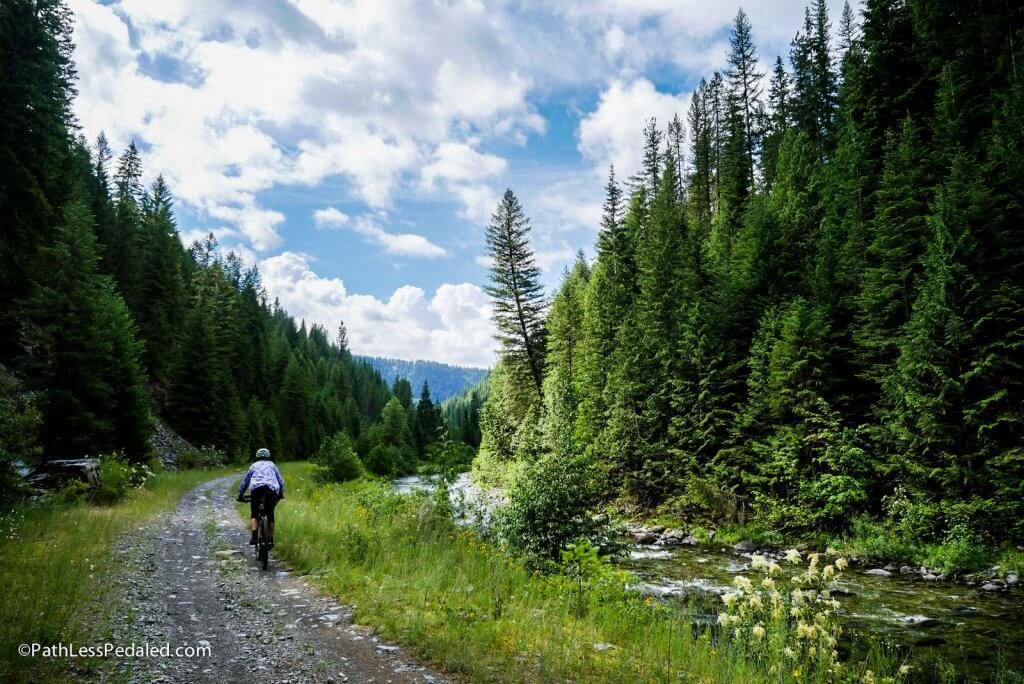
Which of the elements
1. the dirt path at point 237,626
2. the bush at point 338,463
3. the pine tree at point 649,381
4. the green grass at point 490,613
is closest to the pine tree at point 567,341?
the pine tree at point 649,381

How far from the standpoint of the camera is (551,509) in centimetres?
1082

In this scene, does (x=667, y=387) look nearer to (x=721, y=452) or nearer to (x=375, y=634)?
(x=721, y=452)

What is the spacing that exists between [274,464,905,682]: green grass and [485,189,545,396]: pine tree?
2260cm

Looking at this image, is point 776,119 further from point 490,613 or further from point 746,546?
point 490,613

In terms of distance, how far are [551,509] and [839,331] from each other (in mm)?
21314

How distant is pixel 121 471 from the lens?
18.8m

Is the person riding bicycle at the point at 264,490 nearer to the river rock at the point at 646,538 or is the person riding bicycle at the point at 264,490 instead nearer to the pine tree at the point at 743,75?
the river rock at the point at 646,538

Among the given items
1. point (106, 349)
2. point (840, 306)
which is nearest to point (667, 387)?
point (840, 306)

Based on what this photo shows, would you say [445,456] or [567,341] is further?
[567,341]

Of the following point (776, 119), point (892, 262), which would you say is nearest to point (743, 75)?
point (776, 119)

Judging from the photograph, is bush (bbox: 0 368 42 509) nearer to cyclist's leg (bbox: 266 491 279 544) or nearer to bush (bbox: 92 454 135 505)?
bush (bbox: 92 454 135 505)

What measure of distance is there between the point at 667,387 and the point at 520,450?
69.1 ft

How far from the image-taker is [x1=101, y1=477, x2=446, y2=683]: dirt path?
509 centimetres

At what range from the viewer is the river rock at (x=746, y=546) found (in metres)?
22.1
